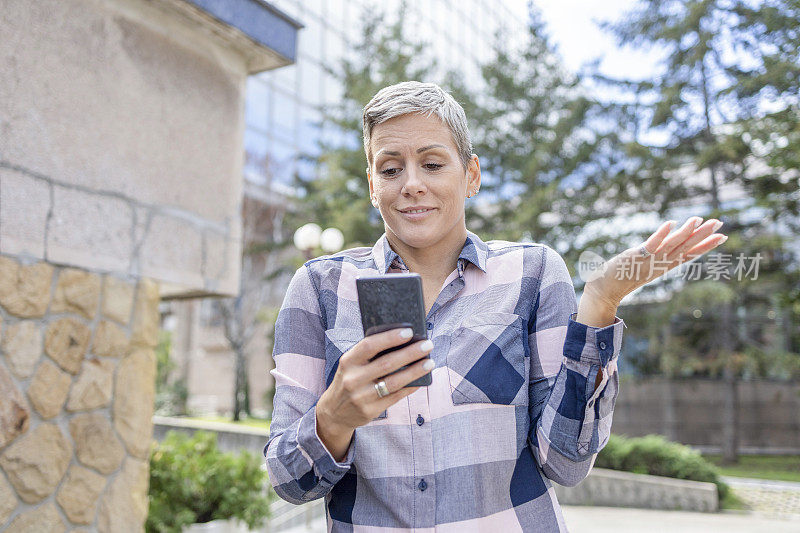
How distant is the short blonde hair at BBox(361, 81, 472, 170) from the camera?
4.86ft

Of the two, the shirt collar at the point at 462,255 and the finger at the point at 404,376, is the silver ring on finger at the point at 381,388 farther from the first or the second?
the shirt collar at the point at 462,255

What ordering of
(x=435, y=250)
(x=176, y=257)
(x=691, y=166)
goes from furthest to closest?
(x=691, y=166) → (x=176, y=257) → (x=435, y=250)

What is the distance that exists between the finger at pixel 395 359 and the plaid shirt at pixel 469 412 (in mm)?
234

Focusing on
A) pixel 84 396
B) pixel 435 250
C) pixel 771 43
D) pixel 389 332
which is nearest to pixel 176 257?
pixel 84 396

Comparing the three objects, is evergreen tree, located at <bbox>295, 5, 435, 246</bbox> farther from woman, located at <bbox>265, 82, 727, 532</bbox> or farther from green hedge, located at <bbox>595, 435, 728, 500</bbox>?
woman, located at <bbox>265, 82, 727, 532</bbox>

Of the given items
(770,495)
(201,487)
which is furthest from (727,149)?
(201,487)

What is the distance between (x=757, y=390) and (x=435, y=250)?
20.8 m

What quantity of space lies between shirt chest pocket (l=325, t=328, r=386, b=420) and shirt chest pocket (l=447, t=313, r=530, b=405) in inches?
9.0

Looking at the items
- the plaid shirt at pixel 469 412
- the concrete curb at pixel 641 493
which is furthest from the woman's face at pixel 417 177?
the concrete curb at pixel 641 493

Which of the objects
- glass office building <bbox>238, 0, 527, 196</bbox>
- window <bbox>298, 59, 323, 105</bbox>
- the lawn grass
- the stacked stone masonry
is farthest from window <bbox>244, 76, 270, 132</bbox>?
the stacked stone masonry

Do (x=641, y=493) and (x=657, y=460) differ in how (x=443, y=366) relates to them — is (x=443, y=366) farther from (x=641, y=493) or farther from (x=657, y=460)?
(x=657, y=460)

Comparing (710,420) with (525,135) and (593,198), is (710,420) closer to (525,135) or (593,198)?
(593,198)

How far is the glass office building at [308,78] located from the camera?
2198 centimetres

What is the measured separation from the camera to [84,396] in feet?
11.0
